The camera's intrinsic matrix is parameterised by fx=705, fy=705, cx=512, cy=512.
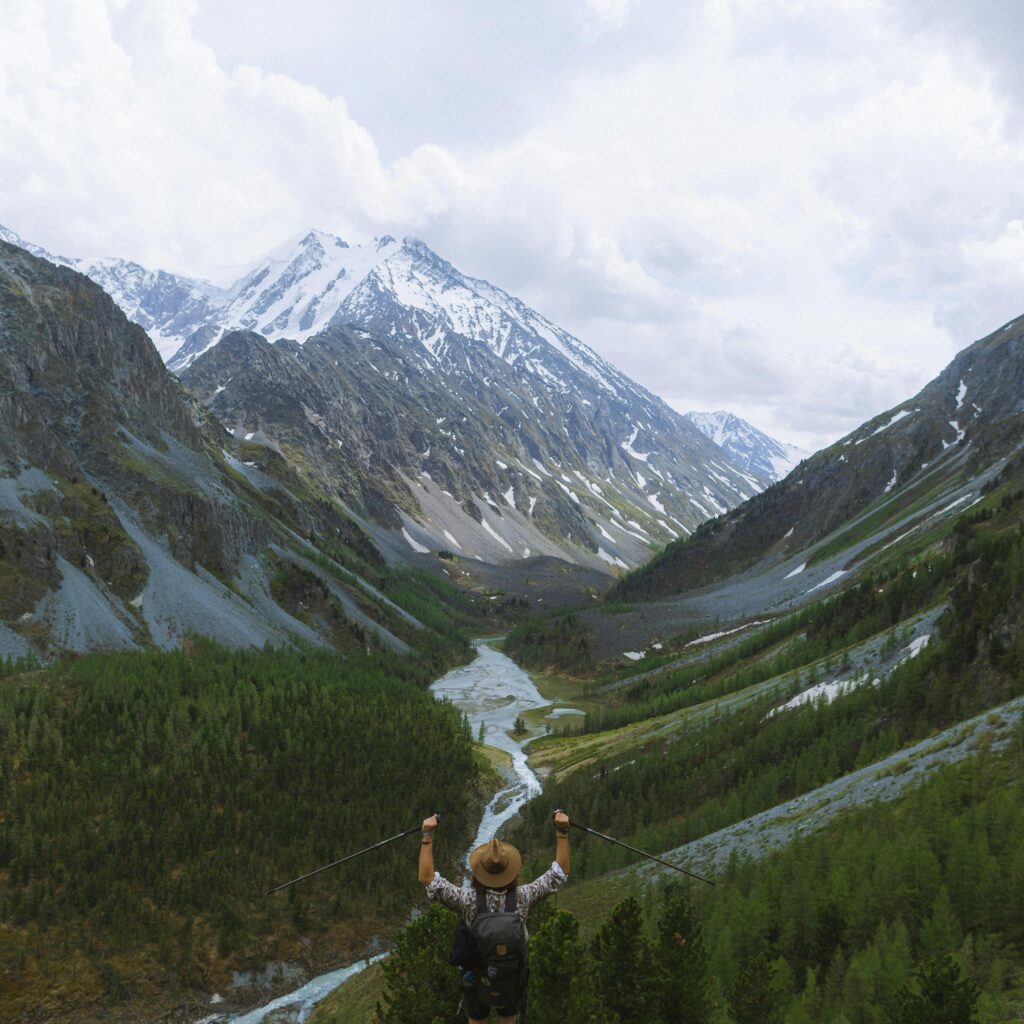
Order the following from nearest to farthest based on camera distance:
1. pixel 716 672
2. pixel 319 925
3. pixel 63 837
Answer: pixel 63 837, pixel 319 925, pixel 716 672

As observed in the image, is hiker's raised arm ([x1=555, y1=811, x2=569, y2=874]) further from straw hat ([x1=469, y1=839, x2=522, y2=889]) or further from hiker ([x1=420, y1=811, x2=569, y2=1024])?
straw hat ([x1=469, y1=839, x2=522, y2=889])

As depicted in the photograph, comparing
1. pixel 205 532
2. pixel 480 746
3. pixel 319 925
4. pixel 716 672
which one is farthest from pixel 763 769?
pixel 205 532

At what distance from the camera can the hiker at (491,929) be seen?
423 inches

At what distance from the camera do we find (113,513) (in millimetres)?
104000

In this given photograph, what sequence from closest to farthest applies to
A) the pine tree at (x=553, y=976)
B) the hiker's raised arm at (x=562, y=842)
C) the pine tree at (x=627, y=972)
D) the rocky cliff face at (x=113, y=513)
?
the hiker's raised arm at (x=562, y=842), the pine tree at (x=553, y=976), the pine tree at (x=627, y=972), the rocky cliff face at (x=113, y=513)

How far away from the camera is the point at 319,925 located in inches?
2045

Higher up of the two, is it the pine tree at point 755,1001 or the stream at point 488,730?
the pine tree at point 755,1001

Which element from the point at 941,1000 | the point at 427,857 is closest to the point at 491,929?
the point at 427,857

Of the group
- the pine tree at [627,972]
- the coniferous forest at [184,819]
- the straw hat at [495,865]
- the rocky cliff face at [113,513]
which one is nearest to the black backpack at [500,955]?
the straw hat at [495,865]

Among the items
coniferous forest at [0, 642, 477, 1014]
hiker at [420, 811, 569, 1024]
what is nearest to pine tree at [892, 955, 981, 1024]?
hiker at [420, 811, 569, 1024]

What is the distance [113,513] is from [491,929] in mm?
110304

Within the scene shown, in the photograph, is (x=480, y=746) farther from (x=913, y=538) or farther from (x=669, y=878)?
(x=913, y=538)

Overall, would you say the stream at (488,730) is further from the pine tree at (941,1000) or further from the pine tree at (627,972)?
the pine tree at (941,1000)

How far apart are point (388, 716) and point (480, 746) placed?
23.9 m
